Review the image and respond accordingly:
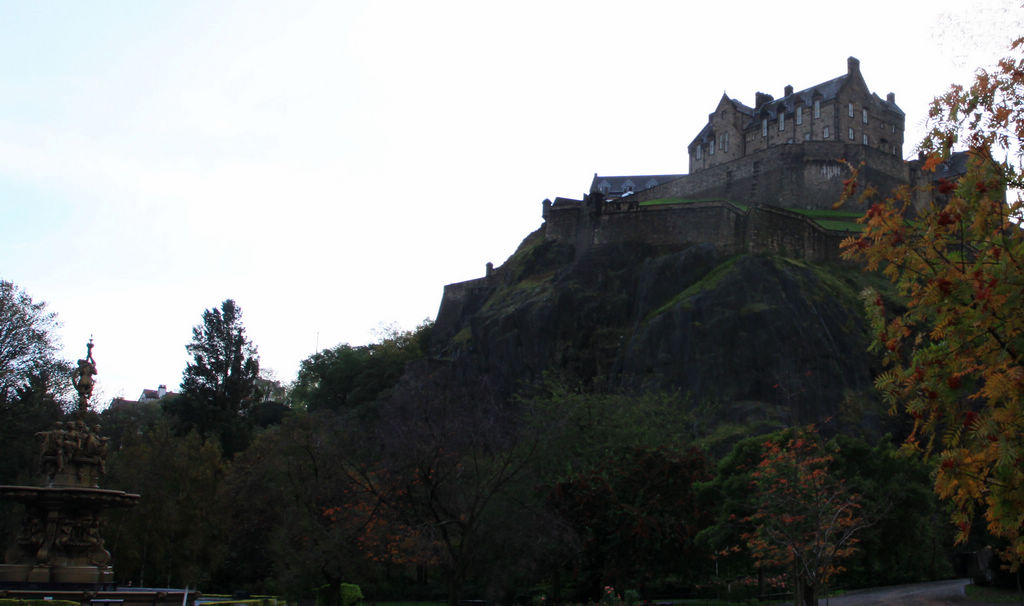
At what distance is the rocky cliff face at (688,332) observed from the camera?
5022 centimetres

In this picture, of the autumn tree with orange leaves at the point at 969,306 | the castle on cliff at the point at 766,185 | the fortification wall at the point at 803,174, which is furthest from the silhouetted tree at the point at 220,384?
the autumn tree with orange leaves at the point at 969,306

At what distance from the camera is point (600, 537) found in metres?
27.1

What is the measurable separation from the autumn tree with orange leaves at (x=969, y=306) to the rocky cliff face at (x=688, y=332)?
125 ft

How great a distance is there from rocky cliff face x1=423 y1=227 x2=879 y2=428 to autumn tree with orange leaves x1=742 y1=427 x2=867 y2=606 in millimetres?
22890

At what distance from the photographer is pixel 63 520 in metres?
20.7

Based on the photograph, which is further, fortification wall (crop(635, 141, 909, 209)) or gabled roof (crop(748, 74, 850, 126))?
gabled roof (crop(748, 74, 850, 126))

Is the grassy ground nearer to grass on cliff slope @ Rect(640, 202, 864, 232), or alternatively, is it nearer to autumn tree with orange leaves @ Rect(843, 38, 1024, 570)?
autumn tree with orange leaves @ Rect(843, 38, 1024, 570)

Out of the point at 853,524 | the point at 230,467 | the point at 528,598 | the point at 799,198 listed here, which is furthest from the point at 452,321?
the point at 853,524

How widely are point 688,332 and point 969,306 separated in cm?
4751

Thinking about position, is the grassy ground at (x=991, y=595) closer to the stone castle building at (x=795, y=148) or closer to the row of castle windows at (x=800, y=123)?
the stone castle building at (x=795, y=148)

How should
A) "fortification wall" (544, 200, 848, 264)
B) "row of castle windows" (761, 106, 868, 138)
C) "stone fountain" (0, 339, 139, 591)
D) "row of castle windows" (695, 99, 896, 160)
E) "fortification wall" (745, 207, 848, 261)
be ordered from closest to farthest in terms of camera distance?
"stone fountain" (0, 339, 139, 591)
"fortification wall" (745, 207, 848, 261)
"fortification wall" (544, 200, 848, 264)
"row of castle windows" (695, 99, 896, 160)
"row of castle windows" (761, 106, 868, 138)

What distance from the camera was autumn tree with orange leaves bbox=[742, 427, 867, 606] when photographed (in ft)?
62.4

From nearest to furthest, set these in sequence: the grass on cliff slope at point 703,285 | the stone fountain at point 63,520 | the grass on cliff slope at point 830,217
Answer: the stone fountain at point 63,520 → the grass on cliff slope at point 703,285 → the grass on cliff slope at point 830,217

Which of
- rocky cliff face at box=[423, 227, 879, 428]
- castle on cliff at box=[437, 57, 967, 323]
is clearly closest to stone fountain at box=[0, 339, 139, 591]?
rocky cliff face at box=[423, 227, 879, 428]
